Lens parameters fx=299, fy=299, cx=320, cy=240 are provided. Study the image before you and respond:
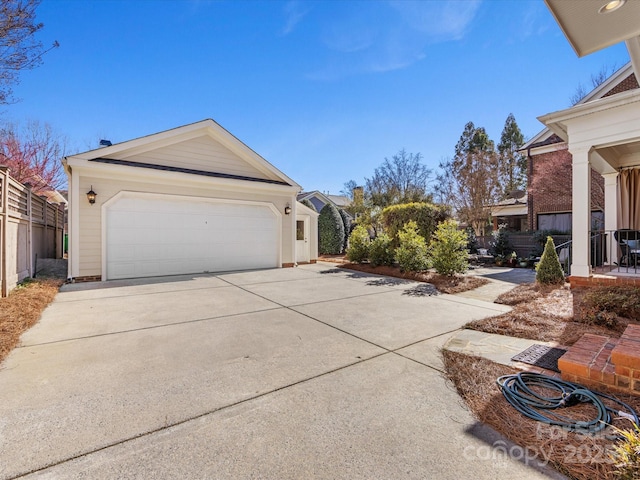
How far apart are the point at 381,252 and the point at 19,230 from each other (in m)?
10.1

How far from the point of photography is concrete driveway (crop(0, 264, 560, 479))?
73.1 inches

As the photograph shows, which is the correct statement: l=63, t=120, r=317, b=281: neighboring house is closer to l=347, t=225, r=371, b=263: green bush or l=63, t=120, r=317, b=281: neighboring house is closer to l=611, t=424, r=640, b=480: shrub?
l=347, t=225, r=371, b=263: green bush

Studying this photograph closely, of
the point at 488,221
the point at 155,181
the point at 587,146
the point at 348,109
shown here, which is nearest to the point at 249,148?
the point at 155,181

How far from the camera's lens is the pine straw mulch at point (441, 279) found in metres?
7.63

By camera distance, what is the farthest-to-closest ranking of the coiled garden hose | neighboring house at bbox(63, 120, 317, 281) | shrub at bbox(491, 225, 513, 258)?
1. shrub at bbox(491, 225, 513, 258)
2. neighboring house at bbox(63, 120, 317, 281)
3. the coiled garden hose

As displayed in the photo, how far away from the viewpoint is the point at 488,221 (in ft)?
62.8

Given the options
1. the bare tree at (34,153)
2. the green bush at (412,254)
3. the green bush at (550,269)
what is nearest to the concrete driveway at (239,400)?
the green bush at (550,269)

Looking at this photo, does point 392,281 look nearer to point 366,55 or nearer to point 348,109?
point 366,55

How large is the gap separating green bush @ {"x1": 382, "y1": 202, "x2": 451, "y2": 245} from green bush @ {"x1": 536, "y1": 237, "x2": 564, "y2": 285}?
4961 mm

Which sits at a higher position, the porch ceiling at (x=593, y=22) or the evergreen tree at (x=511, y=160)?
the evergreen tree at (x=511, y=160)

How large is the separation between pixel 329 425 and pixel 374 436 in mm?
336

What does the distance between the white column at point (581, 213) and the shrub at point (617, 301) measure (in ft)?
3.60

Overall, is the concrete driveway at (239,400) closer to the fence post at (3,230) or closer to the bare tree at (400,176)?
the fence post at (3,230)

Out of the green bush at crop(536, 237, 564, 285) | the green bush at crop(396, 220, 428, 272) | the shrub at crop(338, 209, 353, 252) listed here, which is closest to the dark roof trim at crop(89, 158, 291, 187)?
the green bush at crop(396, 220, 428, 272)
